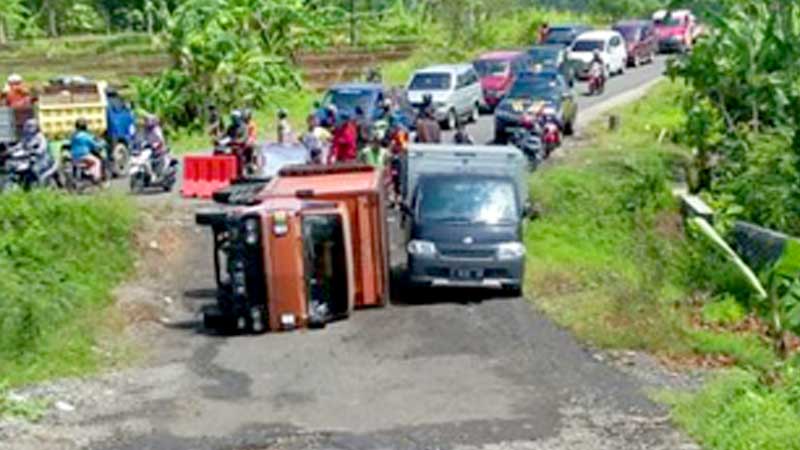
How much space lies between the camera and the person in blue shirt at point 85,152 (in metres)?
29.5

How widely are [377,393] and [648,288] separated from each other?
6.17 meters

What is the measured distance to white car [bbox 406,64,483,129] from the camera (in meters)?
41.6

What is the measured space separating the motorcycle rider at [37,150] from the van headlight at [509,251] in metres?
10.5

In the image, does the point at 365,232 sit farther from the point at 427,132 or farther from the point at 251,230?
the point at 427,132

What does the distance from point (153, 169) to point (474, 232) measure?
10688mm

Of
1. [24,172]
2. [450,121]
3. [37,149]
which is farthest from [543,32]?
[24,172]

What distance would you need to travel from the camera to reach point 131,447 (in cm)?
1471

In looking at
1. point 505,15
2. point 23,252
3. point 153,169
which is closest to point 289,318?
point 23,252

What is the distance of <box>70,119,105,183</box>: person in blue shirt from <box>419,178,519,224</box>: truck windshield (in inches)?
347

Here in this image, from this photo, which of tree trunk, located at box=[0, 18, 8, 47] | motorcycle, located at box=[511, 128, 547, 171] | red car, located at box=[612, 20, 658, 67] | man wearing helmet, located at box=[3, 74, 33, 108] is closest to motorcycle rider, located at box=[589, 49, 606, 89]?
red car, located at box=[612, 20, 658, 67]

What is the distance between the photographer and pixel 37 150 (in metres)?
29.0

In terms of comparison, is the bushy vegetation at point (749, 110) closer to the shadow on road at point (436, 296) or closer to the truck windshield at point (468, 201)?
the truck windshield at point (468, 201)

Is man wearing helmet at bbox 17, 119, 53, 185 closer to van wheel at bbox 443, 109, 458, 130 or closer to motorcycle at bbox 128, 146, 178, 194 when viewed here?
motorcycle at bbox 128, 146, 178, 194

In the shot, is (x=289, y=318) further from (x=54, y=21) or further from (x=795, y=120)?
(x=54, y=21)
